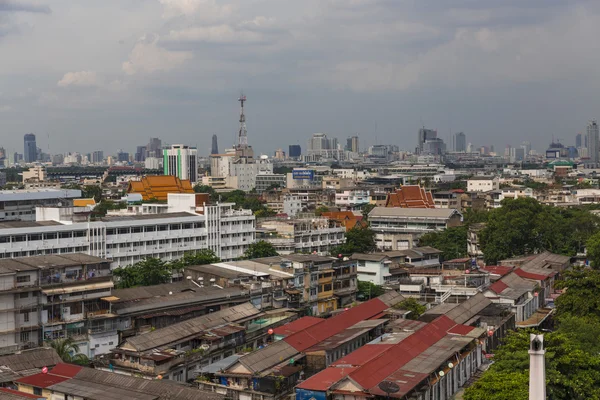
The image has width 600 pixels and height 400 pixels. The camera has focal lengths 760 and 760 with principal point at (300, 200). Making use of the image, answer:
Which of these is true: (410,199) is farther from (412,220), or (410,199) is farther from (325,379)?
(325,379)

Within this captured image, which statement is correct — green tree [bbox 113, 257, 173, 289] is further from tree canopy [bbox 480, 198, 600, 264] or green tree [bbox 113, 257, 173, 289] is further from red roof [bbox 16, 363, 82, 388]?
tree canopy [bbox 480, 198, 600, 264]

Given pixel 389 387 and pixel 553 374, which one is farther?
pixel 389 387

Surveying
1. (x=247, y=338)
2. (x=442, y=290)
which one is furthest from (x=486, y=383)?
(x=442, y=290)

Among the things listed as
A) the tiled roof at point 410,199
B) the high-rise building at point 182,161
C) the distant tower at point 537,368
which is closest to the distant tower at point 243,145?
the high-rise building at point 182,161

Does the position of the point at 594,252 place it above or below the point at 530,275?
above

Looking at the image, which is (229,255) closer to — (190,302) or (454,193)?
(190,302)

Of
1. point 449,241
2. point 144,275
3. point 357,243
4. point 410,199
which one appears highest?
point 410,199

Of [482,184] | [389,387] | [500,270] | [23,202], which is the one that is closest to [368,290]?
[500,270]
